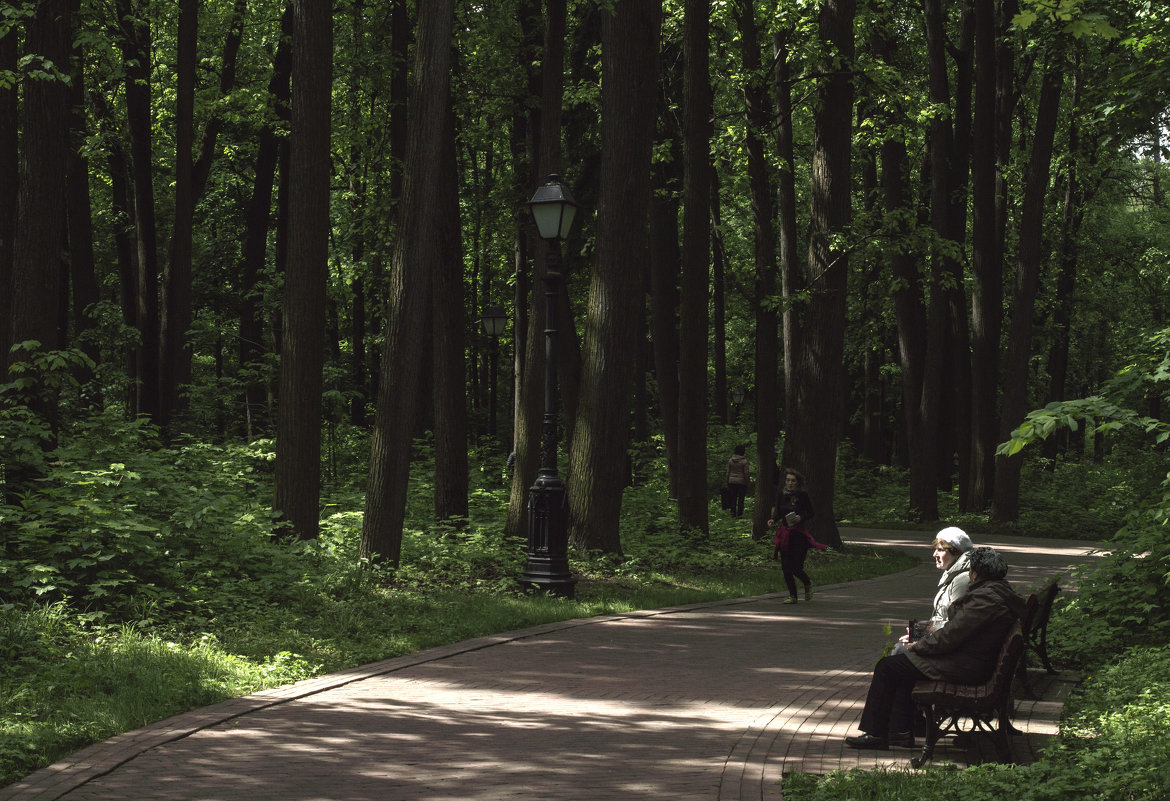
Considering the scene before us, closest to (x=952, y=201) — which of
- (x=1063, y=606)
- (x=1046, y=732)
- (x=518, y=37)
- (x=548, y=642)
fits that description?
(x=518, y=37)

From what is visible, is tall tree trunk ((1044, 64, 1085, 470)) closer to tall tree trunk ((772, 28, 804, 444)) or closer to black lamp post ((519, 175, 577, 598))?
tall tree trunk ((772, 28, 804, 444))

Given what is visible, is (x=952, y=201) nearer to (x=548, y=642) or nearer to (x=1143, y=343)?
(x=1143, y=343)

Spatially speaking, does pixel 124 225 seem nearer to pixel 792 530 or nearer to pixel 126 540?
pixel 126 540

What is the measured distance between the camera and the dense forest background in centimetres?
1372

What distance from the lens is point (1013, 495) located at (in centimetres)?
2698

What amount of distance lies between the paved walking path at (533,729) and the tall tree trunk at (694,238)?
7.65 metres

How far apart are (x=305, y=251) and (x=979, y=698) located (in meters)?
9.34

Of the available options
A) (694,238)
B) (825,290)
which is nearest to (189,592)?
(694,238)

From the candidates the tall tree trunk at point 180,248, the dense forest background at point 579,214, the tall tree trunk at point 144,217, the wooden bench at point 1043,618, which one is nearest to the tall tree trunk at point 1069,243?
the dense forest background at point 579,214

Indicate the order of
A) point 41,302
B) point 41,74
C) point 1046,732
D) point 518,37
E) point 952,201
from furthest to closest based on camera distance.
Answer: point 952,201 → point 518,37 → point 41,302 → point 41,74 → point 1046,732

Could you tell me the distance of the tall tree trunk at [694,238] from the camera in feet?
63.8

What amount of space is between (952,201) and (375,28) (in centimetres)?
1525

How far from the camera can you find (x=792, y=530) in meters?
14.7

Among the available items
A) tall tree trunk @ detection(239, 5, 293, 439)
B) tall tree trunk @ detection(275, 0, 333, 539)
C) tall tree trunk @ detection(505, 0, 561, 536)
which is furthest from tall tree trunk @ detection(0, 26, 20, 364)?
tall tree trunk @ detection(239, 5, 293, 439)
